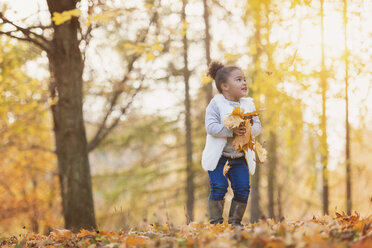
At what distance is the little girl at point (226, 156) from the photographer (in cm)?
420

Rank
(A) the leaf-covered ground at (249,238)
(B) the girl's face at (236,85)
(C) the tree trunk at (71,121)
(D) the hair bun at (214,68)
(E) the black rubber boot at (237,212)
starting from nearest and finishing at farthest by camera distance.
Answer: (A) the leaf-covered ground at (249,238)
(E) the black rubber boot at (237,212)
(B) the girl's face at (236,85)
(D) the hair bun at (214,68)
(C) the tree trunk at (71,121)

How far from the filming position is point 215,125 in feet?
13.8

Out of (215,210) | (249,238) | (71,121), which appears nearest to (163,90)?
(71,121)

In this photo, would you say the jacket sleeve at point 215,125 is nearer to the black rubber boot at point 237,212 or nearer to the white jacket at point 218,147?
the white jacket at point 218,147

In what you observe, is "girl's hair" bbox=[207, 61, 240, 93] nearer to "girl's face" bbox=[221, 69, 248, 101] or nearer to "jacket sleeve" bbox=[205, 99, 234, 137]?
"girl's face" bbox=[221, 69, 248, 101]

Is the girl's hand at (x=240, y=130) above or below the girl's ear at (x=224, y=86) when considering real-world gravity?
below

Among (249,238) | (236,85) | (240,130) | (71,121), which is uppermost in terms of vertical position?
(236,85)

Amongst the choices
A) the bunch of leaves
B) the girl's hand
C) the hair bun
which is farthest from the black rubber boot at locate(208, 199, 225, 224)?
the hair bun

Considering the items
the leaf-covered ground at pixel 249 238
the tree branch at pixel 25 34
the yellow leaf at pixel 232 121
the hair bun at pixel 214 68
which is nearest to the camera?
the leaf-covered ground at pixel 249 238

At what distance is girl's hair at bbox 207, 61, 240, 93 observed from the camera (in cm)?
444

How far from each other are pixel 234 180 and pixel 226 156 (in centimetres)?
27


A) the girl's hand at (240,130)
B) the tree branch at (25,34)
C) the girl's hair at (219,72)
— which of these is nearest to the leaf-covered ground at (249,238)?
the girl's hand at (240,130)

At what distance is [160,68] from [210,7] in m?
2.38

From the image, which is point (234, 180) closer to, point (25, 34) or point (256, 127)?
point (256, 127)
